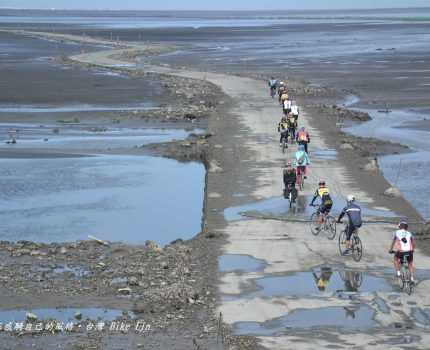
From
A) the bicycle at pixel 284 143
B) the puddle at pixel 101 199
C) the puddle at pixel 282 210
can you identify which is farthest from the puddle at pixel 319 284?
the bicycle at pixel 284 143

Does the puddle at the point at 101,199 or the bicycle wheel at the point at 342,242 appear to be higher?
the bicycle wheel at the point at 342,242

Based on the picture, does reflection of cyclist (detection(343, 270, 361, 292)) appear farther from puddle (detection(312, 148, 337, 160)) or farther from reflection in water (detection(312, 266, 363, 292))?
puddle (detection(312, 148, 337, 160))

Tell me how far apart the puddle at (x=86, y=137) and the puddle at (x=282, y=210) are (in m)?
15.9

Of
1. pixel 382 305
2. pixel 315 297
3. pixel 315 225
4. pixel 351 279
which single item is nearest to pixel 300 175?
pixel 315 225

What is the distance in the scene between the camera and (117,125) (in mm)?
53344

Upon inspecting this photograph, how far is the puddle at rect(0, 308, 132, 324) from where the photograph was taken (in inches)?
796

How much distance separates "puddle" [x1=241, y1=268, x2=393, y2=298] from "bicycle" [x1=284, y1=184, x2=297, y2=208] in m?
6.87

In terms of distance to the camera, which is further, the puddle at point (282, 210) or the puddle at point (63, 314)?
the puddle at point (282, 210)

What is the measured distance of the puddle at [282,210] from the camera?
29312 millimetres

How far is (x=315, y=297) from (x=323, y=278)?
60.9 inches

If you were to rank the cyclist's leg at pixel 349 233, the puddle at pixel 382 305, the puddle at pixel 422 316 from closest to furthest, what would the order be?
the puddle at pixel 422 316 < the puddle at pixel 382 305 < the cyclist's leg at pixel 349 233

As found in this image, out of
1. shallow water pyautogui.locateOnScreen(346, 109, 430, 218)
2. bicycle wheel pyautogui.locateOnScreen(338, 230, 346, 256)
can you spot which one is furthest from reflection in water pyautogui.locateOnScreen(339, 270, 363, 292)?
shallow water pyautogui.locateOnScreen(346, 109, 430, 218)

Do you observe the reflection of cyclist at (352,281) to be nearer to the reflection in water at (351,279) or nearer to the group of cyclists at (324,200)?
the reflection in water at (351,279)

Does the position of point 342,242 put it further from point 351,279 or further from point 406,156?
point 406,156
